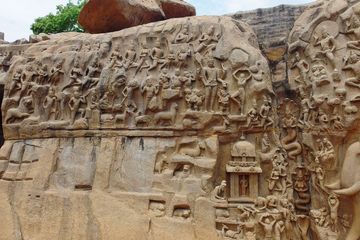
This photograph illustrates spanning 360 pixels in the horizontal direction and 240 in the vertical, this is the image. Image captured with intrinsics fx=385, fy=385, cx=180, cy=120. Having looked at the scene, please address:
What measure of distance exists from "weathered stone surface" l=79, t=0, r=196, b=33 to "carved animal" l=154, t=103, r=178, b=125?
9.79ft

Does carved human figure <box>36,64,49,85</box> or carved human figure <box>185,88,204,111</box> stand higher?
carved human figure <box>36,64,49,85</box>

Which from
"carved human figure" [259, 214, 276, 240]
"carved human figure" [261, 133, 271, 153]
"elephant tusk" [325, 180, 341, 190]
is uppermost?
"carved human figure" [261, 133, 271, 153]

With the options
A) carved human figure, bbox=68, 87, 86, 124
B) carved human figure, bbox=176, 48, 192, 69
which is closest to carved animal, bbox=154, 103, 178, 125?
carved human figure, bbox=176, 48, 192, 69

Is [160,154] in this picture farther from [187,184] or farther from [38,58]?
[38,58]

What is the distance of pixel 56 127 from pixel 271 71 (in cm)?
398

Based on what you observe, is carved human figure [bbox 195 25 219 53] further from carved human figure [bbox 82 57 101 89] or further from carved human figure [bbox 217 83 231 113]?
carved human figure [bbox 82 57 101 89]

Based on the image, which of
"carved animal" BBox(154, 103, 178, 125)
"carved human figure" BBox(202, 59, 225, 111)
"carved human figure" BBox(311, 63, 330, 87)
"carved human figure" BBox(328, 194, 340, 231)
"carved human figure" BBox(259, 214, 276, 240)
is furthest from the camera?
"carved animal" BBox(154, 103, 178, 125)

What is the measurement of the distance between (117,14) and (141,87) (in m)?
2.57

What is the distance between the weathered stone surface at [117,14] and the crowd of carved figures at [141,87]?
125 centimetres

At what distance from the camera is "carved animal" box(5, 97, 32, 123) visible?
7.48m

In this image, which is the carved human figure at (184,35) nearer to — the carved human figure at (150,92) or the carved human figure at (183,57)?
the carved human figure at (183,57)

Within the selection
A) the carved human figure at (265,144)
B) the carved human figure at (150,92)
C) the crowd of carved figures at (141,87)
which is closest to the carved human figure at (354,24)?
the crowd of carved figures at (141,87)

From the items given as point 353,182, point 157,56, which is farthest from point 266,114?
point 157,56

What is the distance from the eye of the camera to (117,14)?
8367mm
